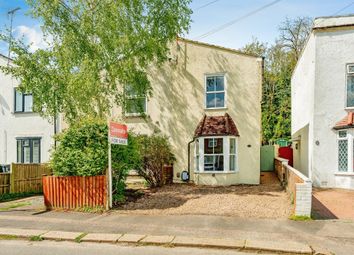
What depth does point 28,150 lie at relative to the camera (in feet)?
74.3

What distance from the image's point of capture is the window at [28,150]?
73.4ft

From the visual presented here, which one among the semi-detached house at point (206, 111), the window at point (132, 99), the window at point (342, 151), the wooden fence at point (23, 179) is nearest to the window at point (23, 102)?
the semi-detached house at point (206, 111)

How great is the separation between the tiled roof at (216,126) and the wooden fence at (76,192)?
7353mm

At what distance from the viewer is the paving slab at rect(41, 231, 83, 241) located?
866 centimetres

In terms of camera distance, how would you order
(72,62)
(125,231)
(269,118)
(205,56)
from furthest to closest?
(269,118) → (205,56) → (72,62) → (125,231)

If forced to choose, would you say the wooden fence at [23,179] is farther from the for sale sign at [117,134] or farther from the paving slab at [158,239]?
the paving slab at [158,239]

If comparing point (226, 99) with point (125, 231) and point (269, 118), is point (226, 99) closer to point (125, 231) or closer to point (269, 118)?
point (125, 231)

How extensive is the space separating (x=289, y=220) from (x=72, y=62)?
430 inches

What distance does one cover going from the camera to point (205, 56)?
19.1m

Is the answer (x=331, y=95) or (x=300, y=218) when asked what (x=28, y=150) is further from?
(x=331, y=95)

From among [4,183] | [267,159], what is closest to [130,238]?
[4,183]

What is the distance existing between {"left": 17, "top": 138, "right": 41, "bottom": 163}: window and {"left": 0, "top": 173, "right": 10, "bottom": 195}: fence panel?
603 cm

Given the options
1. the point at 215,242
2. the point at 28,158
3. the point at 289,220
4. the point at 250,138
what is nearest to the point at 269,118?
the point at 250,138

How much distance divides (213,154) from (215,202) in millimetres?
5530
